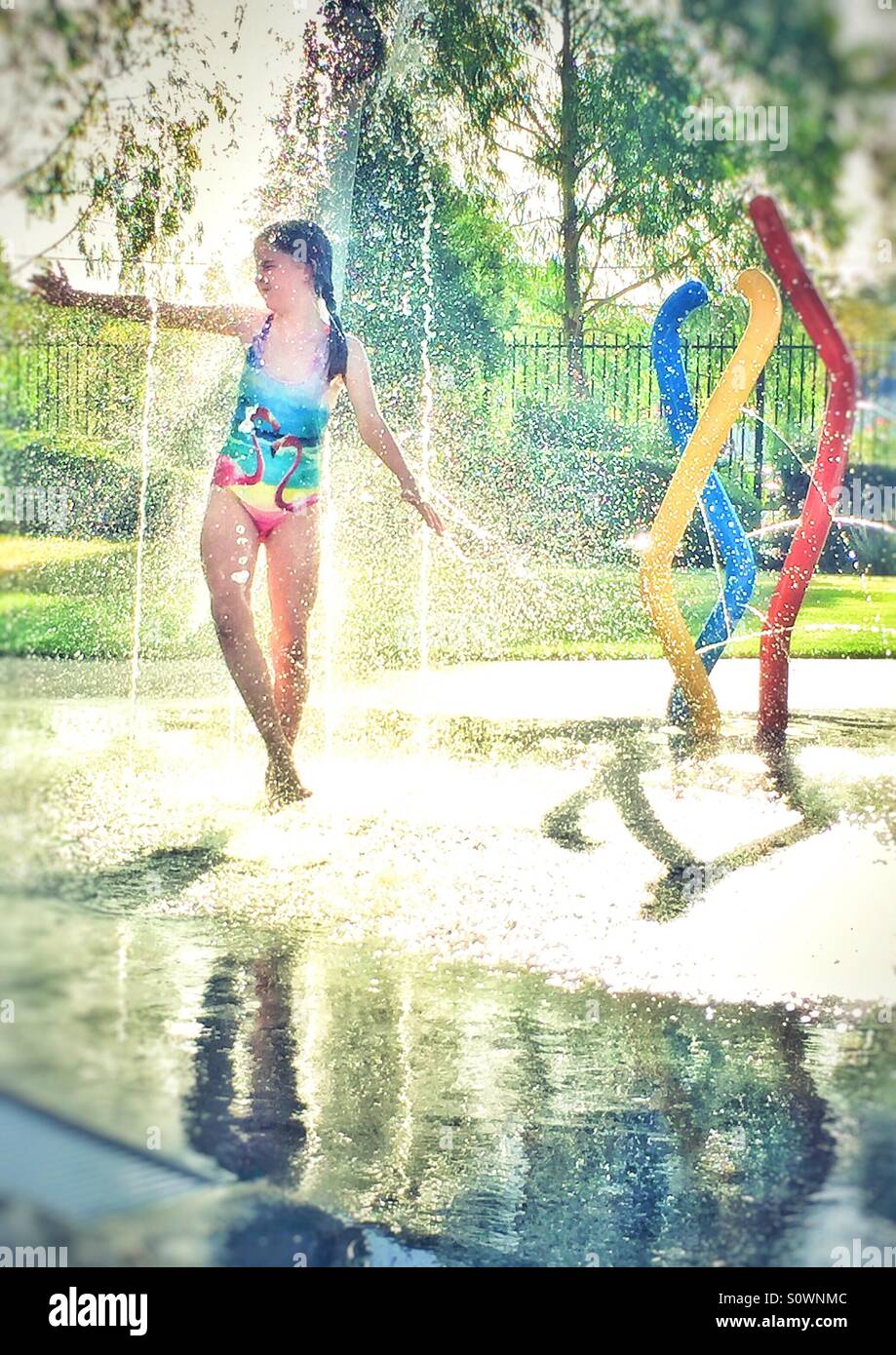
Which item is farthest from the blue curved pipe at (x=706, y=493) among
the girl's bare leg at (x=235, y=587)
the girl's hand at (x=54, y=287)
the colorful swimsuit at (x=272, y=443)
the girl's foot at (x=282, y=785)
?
the girl's hand at (x=54, y=287)

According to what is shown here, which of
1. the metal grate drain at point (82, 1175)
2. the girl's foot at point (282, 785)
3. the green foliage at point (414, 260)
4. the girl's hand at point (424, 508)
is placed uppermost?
the green foliage at point (414, 260)

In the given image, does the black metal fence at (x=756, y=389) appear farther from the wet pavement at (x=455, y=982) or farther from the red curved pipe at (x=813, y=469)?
the wet pavement at (x=455, y=982)

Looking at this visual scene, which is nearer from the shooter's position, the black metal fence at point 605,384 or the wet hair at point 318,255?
the black metal fence at point 605,384

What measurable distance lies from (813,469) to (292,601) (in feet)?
6.43

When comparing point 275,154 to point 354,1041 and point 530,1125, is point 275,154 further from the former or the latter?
point 530,1125

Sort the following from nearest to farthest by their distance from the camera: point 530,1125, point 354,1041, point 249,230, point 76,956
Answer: point 530,1125
point 354,1041
point 76,956
point 249,230

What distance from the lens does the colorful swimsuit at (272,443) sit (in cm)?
535

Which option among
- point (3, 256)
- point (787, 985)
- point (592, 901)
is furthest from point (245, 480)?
point (787, 985)

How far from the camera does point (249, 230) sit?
19.4 ft

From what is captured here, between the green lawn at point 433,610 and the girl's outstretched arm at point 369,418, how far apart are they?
84 centimetres

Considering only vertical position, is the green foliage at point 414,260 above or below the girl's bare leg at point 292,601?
above

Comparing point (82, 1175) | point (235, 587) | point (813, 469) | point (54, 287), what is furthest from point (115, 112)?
point (82, 1175)

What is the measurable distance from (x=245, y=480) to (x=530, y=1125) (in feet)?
8.44

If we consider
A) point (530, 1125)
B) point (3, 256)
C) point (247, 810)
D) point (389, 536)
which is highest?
point (3, 256)
